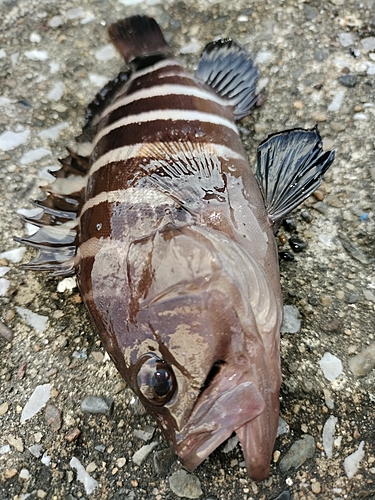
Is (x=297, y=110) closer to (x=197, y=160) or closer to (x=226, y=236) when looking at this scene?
(x=197, y=160)

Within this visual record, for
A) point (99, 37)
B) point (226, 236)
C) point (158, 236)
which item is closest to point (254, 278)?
point (226, 236)

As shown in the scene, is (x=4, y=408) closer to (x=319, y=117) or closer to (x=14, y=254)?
(x=14, y=254)

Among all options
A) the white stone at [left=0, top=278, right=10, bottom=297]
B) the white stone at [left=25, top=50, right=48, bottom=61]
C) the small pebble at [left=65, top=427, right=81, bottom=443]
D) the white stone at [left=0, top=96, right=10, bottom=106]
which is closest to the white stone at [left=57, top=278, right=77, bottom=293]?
the white stone at [left=0, top=278, right=10, bottom=297]

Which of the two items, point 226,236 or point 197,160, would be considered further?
point 197,160

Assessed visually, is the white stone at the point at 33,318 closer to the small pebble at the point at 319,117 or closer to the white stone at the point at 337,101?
the small pebble at the point at 319,117

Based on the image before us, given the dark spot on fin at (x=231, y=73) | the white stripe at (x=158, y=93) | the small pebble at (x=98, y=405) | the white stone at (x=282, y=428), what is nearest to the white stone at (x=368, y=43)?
the dark spot on fin at (x=231, y=73)

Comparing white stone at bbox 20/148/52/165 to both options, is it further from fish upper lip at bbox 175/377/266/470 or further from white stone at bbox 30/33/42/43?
fish upper lip at bbox 175/377/266/470

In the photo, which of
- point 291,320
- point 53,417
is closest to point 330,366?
point 291,320
